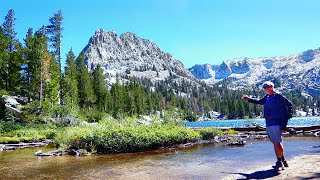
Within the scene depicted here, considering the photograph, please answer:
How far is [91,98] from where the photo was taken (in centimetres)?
8131

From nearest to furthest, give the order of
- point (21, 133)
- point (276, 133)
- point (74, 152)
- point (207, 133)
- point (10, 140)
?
point (276, 133) → point (74, 152) → point (207, 133) → point (10, 140) → point (21, 133)

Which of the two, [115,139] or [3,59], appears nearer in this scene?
[115,139]

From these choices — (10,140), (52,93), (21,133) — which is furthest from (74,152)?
(52,93)

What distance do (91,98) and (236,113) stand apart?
135m

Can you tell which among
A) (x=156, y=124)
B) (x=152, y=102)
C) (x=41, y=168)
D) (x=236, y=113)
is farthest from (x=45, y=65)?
(x=236, y=113)

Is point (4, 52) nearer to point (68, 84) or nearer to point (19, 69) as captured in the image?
point (19, 69)

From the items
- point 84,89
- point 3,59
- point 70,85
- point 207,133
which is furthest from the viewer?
point 84,89

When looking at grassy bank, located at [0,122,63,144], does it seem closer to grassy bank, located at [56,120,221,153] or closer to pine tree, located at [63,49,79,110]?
grassy bank, located at [56,120,221,153]

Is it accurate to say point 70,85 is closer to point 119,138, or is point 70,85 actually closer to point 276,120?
point 119,138

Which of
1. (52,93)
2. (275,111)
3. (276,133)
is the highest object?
(52,93)

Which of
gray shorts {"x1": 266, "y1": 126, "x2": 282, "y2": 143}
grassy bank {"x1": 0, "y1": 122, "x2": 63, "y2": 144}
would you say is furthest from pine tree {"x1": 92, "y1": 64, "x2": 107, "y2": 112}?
gray shorts {"x1": 266, "y1": 126, "x2": 282, "y2": 143}

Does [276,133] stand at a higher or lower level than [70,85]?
lower

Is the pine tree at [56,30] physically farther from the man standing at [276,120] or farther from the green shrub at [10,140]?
the man standing at [276,120]

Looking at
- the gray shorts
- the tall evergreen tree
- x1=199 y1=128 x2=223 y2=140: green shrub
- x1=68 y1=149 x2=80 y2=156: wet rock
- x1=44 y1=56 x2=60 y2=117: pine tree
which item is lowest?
x1=68 y1=149 x2=80 y2=156: wet rock
